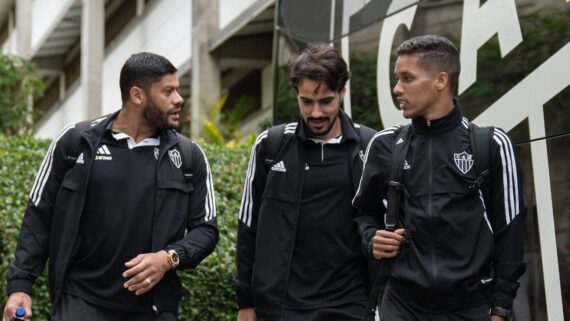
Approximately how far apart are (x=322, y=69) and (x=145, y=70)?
1.02 m

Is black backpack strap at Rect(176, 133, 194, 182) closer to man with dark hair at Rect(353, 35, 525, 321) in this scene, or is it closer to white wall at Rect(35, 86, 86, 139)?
man with dark hair at Rect(353, 35, 525, 321)

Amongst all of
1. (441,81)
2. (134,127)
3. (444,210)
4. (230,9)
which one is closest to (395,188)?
(444,210)

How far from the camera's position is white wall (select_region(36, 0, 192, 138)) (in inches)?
1005

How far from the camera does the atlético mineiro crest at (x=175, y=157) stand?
Answer: 19.8 ft

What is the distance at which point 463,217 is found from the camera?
4988 mm

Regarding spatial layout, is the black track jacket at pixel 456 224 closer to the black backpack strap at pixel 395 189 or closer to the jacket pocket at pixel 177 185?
the black backpack strap at pixel 395 189

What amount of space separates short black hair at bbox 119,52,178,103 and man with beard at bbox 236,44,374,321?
2.36ft

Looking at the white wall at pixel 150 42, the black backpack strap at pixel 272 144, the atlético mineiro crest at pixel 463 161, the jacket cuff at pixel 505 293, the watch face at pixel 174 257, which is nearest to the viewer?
the jacket cuff at pixel 505 293

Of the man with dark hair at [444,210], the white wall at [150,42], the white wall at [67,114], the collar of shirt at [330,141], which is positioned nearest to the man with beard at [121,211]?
the collar of shirt at [330,141]

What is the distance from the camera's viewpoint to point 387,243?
16.5 feet

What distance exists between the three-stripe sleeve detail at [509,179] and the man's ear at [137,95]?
2.02 meters

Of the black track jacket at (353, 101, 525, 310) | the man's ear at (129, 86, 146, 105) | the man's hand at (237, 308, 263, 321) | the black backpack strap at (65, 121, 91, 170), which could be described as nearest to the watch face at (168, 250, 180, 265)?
the man's hand at (237, 308, 263, 321)

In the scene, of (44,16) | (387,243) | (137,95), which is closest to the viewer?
(387,243)

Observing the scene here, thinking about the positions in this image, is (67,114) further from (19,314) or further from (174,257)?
(174,257)
